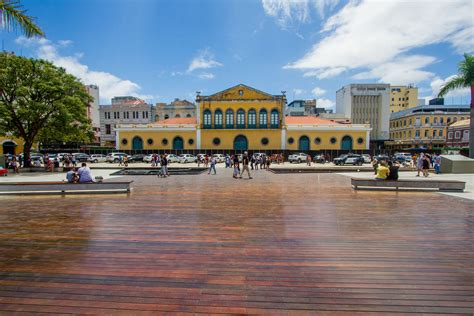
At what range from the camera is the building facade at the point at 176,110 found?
186 feet

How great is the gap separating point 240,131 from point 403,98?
7034 cm

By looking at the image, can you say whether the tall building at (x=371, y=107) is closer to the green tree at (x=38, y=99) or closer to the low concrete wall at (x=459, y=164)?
the low concrete wall at (x=459, y=164)

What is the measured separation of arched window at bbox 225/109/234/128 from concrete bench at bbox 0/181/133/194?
3167 centimetres

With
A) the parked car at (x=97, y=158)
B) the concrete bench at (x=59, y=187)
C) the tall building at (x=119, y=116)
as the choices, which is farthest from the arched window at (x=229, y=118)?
the concrete bench at (x=59, y=187)

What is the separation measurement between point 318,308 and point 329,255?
1527mm

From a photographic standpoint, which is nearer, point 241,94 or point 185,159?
point 185,159

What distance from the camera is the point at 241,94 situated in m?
41.0

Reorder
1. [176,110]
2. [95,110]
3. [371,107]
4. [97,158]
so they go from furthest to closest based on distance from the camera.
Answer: [371,107] → [95,110] → [176,110] → [97,158]

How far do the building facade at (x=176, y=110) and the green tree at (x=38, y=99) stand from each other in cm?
3443

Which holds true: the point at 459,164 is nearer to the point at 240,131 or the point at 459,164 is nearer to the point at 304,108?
the point at 240,131

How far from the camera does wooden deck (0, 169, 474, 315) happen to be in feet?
9.82

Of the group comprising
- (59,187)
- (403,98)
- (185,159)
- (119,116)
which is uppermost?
(403,98)

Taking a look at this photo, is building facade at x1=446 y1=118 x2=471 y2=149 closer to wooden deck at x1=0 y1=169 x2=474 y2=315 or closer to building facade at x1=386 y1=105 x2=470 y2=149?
building facade at x1=386 y1=105 x2=470 y2=149

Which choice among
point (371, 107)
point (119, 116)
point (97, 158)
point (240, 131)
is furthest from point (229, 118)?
point (371, 107)
